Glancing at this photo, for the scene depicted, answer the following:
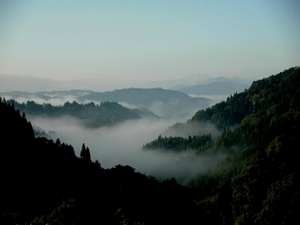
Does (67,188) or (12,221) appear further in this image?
(67,188)

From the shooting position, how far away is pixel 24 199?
137m

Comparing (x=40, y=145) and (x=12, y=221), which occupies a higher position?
(x=40, y=145)

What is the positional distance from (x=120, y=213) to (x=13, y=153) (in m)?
61.3

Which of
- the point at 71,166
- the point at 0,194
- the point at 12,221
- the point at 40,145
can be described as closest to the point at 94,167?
the point at 71,166

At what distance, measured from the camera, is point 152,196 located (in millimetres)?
135000

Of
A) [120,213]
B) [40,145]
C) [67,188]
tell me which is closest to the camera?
[120,213]

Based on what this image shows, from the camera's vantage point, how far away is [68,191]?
140m

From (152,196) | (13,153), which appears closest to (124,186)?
(152,196)

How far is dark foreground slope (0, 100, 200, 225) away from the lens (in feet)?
382

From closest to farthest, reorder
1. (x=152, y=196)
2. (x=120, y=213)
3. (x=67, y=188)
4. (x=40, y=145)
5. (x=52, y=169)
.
→ (x=120, y=213), (x=152, y=196), (x=67, y=188), (x=52, y=169), (x=40, y=145)

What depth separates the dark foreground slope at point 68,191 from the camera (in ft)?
382

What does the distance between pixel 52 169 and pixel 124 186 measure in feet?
103

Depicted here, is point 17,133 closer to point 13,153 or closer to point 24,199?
point 13,153

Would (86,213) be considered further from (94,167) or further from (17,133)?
A: (17,133)
